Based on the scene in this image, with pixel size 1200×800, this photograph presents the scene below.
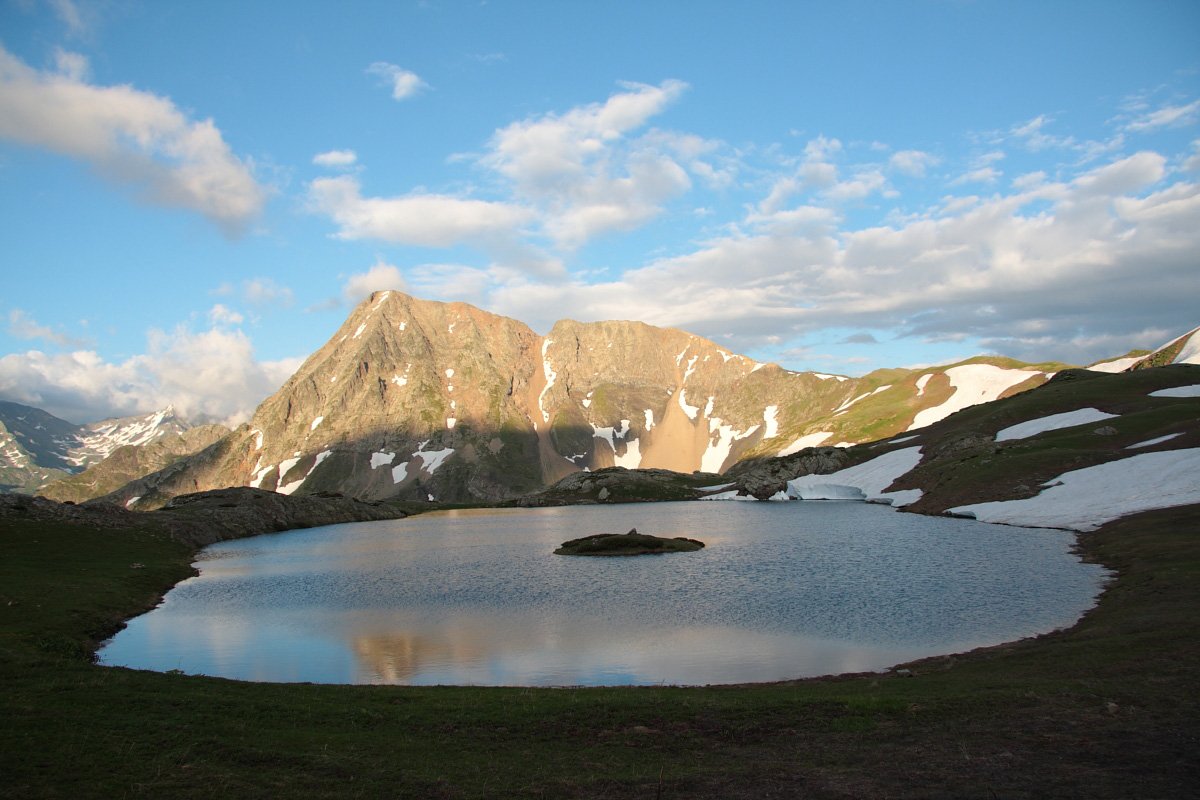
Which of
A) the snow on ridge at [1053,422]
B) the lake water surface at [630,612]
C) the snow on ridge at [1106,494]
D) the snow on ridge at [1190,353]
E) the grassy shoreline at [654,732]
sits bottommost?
the lake water surface at [630,612]

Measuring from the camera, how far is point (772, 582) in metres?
52.5

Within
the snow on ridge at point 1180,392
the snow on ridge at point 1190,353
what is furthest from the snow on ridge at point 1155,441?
the snow on ridge at point 1190,353

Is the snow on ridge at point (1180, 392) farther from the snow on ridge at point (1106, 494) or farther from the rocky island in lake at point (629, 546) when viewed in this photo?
the rocky island in lake at point (629, 546)

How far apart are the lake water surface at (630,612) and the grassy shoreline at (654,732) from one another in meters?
4.95

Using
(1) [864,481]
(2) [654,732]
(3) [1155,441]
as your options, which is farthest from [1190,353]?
(2) [654,732]

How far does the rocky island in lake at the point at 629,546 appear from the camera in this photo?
81250mm

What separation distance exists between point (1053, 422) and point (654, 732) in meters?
129

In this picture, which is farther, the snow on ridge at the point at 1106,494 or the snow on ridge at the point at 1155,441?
A: the snow on ridge at the point at 1155,441

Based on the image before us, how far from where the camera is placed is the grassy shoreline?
15.2 metres

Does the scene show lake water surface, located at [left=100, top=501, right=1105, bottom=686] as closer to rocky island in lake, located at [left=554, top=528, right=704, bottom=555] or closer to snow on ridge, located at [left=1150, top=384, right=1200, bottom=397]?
rocky island in lake, located at [left=554, top=528, right=704, bottom=555]

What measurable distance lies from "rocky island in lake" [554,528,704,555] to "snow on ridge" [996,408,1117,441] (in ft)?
244

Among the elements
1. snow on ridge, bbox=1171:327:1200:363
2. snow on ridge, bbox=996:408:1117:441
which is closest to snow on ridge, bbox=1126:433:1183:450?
snow on ridge, bbox=996:408:1117:441

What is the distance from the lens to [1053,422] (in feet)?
403

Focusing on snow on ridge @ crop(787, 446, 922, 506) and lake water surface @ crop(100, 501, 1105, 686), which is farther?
snow on ridge @ crop(787, 446, 922, 506)
